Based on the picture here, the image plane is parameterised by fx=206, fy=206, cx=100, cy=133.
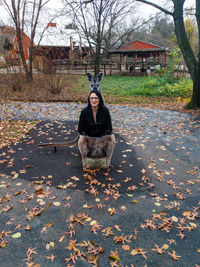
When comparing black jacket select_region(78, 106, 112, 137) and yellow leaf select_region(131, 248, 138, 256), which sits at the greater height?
black jacket select_region(78, 106, 112, 137)

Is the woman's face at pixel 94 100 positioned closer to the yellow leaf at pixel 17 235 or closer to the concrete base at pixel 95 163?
A: the concrete base at pixel 95 163

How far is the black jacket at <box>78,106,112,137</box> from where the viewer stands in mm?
4219

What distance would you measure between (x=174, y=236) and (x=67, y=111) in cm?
781

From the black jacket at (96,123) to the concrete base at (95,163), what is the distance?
58 centimetres

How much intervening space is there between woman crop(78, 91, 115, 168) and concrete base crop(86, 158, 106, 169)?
79 mm

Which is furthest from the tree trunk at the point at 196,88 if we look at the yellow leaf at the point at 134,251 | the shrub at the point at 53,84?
the yellow leaf at the point at 134,251

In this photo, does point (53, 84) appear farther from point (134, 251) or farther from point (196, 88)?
point (134, 251)

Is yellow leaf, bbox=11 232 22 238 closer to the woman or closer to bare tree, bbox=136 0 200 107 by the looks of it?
the woman

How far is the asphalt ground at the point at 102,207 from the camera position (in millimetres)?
2656

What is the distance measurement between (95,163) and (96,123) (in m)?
0.94

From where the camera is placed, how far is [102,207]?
11.4ft

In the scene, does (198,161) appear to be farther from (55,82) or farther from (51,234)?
(55,82)

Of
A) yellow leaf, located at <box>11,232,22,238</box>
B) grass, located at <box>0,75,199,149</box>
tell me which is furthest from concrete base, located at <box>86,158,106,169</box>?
grass, located at <box>0,75,199,149</box>

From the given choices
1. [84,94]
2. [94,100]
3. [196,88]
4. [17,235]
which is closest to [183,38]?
[196,88]
